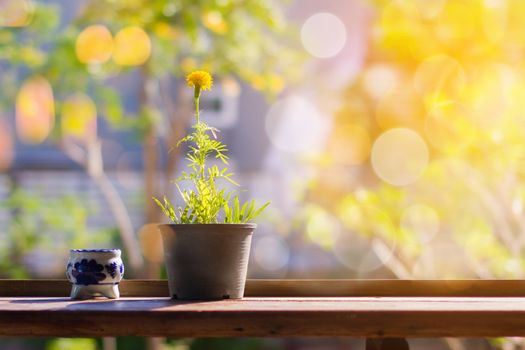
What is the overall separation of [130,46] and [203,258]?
3128 millimetres

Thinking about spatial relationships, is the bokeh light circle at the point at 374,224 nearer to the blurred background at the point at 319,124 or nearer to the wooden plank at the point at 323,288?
the blurred background at the point at 319,124

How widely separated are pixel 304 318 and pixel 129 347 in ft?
18.0

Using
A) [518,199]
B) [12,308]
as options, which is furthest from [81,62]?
[12,308]

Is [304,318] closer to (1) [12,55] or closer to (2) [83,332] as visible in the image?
(2) [83,332]

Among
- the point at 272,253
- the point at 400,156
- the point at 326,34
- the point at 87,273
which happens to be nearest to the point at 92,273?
the point at 87,273

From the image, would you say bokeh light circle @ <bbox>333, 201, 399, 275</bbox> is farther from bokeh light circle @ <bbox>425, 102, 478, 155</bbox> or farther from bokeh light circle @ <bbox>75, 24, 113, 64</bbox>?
bokeh light circle @ <bbox>75, 24, 113, 64</bbox>

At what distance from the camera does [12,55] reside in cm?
432

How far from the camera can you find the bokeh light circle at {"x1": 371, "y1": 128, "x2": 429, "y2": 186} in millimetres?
4926

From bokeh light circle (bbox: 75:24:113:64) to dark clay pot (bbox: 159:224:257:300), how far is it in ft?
9.97

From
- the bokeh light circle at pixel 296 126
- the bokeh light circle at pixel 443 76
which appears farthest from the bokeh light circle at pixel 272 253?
the bokeh light circle at pixel 443 76

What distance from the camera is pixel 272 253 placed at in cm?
800

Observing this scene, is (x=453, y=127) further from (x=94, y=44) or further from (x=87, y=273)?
(x=87, y=273)

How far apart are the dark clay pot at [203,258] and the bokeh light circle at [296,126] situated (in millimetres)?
5050

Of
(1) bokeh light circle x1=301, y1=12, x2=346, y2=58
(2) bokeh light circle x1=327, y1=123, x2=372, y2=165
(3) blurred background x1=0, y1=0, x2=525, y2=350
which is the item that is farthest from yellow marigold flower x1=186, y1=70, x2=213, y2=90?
(1) bokeh light circle x1=301, y1=12, x2=346, y2=58
